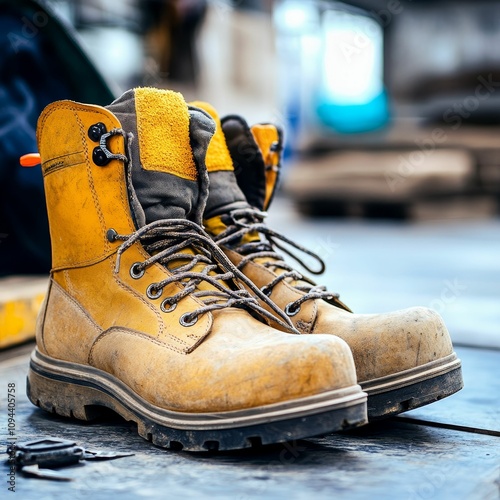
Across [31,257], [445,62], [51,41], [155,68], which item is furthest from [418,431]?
[155,68]

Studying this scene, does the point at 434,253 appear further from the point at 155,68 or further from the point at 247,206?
the point at 155,68

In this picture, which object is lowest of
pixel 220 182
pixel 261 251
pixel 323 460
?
pixel 323 460

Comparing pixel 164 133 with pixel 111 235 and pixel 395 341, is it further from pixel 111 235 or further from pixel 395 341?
pixel 395 341

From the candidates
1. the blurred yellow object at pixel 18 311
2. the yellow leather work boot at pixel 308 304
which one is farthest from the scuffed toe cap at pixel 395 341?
the blurred yellow object at pixel 18 311

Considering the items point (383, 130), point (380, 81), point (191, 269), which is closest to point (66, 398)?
point (191, 269)

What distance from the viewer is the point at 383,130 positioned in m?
6.60

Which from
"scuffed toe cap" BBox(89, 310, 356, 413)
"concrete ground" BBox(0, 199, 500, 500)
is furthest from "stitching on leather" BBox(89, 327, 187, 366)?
"concrete ground" BBox(0, 199, 500, 500)

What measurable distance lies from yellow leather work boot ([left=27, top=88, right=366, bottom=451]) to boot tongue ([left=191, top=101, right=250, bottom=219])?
10 cm

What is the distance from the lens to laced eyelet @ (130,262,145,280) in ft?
3.82

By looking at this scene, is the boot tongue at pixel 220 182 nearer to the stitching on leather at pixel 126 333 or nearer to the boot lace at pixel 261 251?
the boot lace at pixel 261 251

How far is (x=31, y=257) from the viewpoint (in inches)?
78.7

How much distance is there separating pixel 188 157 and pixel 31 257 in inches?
35.5

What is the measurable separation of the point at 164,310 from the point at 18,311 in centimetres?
70

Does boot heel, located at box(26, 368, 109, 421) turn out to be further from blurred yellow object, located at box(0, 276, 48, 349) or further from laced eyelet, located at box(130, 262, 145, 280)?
blurred yellow object, located at box(0, 276, 48, 349)
